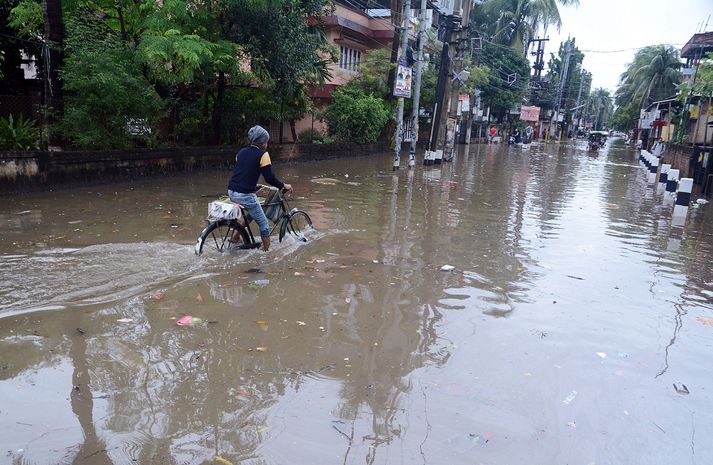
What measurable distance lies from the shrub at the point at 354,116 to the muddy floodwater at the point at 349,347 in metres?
17.5

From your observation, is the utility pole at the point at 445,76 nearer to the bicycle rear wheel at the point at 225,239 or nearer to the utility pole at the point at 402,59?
the utility pole at the point at 402,59

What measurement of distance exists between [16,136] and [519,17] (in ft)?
160

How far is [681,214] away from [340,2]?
22454 mm

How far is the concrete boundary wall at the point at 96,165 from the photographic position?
39.1 feet

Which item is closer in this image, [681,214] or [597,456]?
[597,456]

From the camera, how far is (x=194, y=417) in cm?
375

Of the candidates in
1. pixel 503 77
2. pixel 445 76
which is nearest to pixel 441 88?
pixel 445 76

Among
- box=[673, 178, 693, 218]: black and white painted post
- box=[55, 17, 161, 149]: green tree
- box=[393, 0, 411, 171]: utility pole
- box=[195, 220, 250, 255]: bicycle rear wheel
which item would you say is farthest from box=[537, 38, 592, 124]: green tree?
box=[195, 220, 250, 255]: bicycle rear wheel

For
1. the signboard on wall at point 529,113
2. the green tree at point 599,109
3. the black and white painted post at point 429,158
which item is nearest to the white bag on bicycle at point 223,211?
the black and white painted post at point 429,158

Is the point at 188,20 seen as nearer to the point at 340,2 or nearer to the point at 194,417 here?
the point at 194,417

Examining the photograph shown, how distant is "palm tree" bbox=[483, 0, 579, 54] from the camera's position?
165ft

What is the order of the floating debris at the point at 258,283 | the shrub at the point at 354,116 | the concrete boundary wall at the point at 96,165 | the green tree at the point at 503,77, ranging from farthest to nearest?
the green tree at the point at 503,77
the shrub at the point at 354,116
the concrete boundary wall at the point at 96,165
the floating debris at the point at 258,283

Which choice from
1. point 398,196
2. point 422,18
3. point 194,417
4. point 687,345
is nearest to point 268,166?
point 194,417

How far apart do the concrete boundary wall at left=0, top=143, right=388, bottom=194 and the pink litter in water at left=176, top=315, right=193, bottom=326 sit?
8.65 metres
